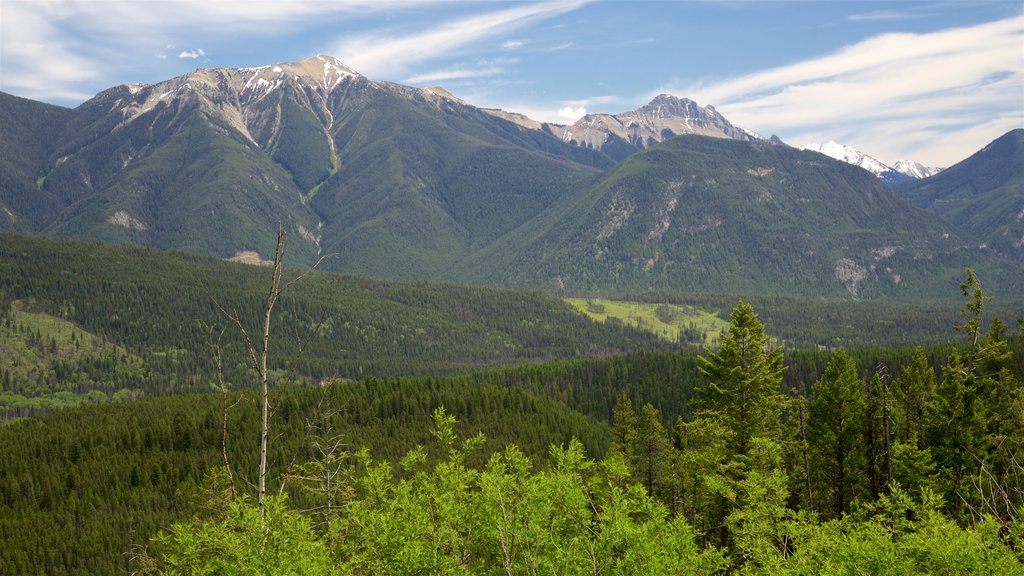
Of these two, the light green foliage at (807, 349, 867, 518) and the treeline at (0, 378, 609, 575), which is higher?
the light green foliage at (807, 349, 867, 518)

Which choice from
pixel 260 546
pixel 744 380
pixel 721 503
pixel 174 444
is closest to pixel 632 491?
pixel 260 546

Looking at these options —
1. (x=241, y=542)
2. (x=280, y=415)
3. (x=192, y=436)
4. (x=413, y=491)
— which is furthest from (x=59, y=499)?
(x=241, y=542)

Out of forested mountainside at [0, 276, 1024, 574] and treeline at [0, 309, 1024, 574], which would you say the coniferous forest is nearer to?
forested mountainside at [0, 276, 1024, 574]

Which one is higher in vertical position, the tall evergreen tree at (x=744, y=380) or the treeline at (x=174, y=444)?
the tall evergreen tree at (x=744, y=380)

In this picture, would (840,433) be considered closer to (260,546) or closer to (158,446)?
(260,546)

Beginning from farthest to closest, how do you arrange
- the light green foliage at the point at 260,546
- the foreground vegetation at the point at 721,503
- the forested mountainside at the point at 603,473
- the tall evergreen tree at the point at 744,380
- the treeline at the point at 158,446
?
1. the treeline at the point at 158,446
2. the tall evergreen tree at the point at 744,380
3. the forested mountainside at the point at 603,473
4. the foreground vegetation at the point at 721,503
5. the light green foliage at the point at 260,546

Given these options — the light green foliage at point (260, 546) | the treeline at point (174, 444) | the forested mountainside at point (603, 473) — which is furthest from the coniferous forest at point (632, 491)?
the treeline at point (174, 444)

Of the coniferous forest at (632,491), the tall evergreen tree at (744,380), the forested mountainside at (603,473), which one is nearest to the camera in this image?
the coniferous forest at (632,491)

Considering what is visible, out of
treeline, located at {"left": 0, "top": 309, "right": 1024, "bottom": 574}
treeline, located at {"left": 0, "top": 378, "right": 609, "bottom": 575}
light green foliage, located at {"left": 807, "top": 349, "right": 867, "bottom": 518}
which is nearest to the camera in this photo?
light green foliage, located at {"left": 807, "top": 349, "right": 867, "bottom": 518}

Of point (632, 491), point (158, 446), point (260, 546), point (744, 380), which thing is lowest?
point (158, 446)

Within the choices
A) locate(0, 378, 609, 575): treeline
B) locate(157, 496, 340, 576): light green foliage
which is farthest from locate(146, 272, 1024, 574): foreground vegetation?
locate(0, 378, 609, 575): treeline

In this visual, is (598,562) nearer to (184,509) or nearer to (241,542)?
(241,542)

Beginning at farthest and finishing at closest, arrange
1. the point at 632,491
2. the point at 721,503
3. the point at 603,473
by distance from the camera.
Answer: the point at 603,473 < the point at 721,503 < the point at 632,491

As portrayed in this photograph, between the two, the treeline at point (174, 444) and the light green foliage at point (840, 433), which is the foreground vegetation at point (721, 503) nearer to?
the light green foliage at point (840, 433)
